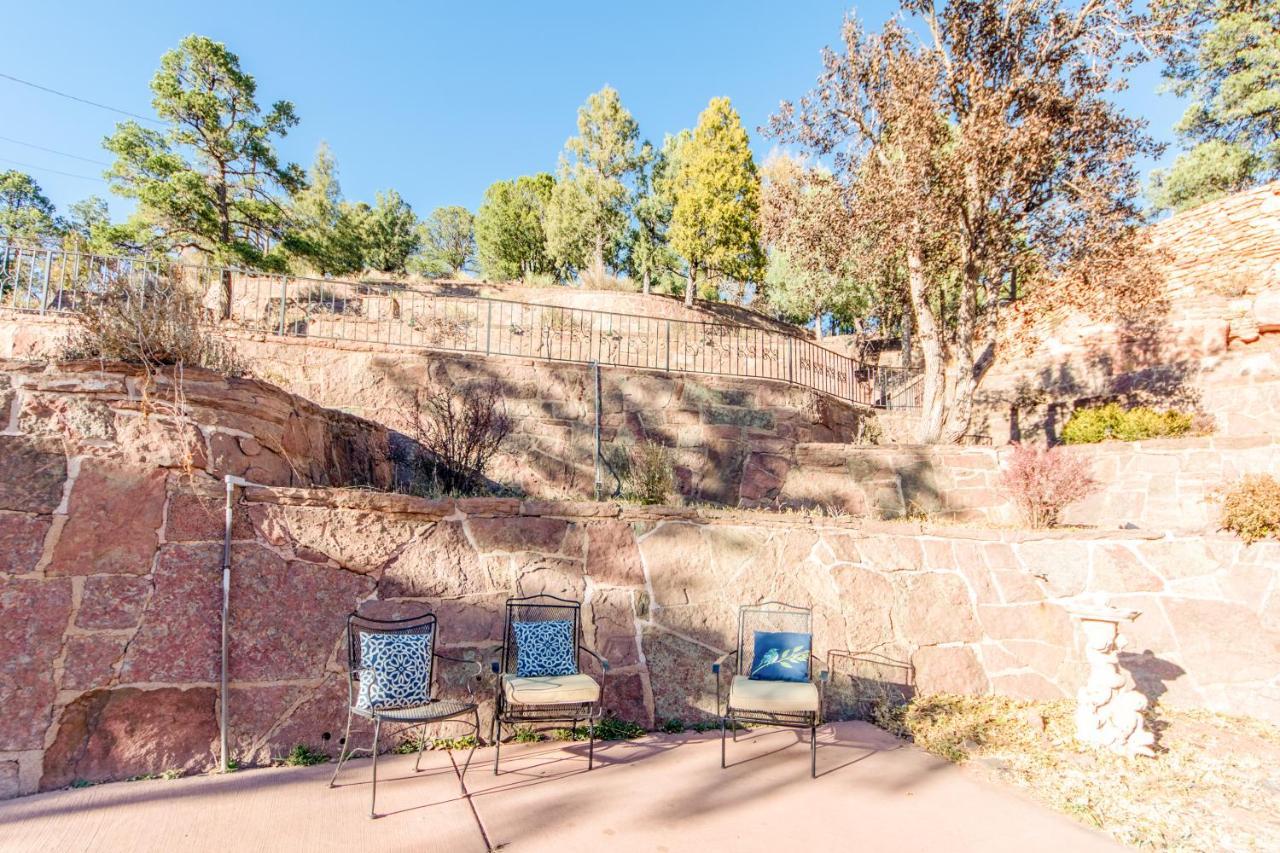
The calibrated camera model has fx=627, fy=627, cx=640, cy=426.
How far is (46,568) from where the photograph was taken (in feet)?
10.9

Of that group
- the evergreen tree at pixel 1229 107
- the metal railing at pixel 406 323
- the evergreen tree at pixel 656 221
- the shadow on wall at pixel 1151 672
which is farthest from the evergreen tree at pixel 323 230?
Answer: the evergreen tree at pixel 1229 107

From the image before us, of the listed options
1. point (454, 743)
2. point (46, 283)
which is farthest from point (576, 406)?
point (46, 283)

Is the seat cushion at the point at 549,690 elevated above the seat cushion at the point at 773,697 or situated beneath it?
elevated above

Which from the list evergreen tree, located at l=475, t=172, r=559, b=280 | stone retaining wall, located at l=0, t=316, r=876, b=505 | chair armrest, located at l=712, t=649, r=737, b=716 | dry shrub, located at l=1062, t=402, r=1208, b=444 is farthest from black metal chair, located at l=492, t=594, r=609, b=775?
evergreen tree, located at l=475, t=172, r=559, b=280

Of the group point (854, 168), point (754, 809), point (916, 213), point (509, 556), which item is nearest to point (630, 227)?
point (854, 168)

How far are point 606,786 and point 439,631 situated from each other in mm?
1434

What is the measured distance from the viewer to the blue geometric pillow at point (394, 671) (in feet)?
11.5

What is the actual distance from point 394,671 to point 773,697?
2239 mm

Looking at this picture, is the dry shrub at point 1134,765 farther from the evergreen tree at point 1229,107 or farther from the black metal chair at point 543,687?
the evergreen tree at point 1229,107

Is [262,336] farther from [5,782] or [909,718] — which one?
[909,718]

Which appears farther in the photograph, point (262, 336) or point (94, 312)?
point (262, 336)

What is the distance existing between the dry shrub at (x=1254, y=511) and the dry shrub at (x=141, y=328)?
7282 mm

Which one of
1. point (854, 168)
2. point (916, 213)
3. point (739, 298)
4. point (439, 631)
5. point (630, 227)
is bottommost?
point (439, 631)

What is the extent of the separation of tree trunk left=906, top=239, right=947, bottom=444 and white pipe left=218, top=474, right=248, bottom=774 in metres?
8.03
